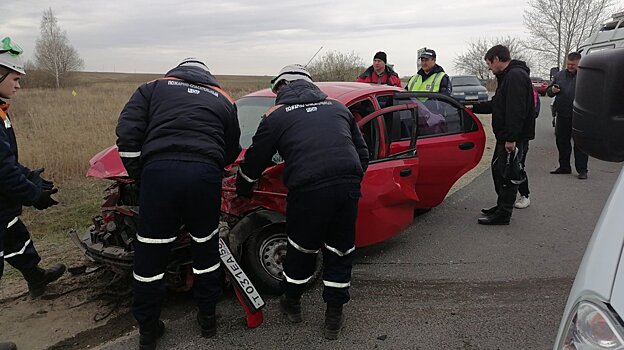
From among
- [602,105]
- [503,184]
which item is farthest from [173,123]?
[503,184]

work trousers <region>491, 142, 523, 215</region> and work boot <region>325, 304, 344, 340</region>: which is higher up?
work trousers <region>491, 142, 523, 215</region>

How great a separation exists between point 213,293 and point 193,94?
4.42ft

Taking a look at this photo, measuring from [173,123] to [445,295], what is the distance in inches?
98.2

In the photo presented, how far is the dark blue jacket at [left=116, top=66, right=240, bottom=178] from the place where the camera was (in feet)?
9.85

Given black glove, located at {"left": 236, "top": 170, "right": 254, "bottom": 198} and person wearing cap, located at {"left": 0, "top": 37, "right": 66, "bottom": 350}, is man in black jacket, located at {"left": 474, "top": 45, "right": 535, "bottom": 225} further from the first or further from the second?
person wearing cap, located at {"left": 0, "top": 37, "right": 66, "bottom": 350}

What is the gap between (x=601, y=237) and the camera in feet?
5.42

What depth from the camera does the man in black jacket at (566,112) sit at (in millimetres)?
7816

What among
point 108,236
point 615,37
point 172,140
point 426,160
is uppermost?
point 615,37

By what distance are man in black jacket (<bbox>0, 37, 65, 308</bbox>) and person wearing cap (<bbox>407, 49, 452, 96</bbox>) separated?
4.95m

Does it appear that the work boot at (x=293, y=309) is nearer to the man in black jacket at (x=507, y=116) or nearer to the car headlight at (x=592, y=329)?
the car headlight at (x=592, y=329)

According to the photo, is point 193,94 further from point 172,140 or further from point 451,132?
point 451,132

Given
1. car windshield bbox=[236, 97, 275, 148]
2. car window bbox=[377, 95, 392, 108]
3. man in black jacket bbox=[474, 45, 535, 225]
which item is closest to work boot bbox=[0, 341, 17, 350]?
car windshield bbox=[236, 97, 275, 148]

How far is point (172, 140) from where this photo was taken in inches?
117

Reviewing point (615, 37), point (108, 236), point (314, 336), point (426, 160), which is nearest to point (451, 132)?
point (426, 160)
